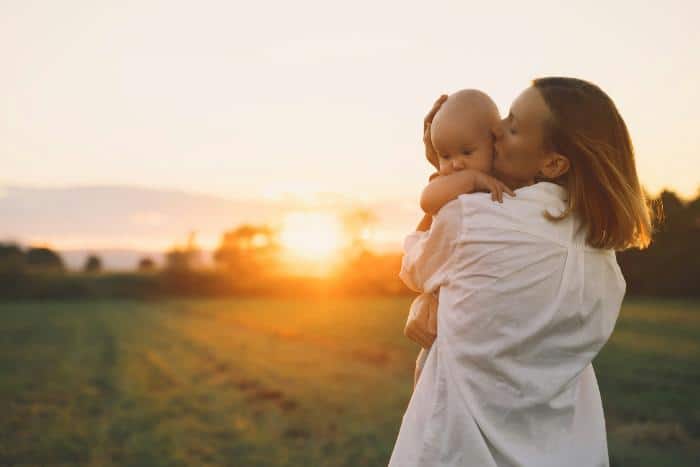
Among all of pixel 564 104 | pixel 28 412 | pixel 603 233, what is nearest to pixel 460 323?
pixel 603 233

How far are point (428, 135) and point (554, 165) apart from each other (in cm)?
48

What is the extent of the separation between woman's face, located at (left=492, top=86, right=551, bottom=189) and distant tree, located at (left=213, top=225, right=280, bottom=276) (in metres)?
53.4

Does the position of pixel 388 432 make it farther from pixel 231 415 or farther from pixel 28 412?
pixel 28 412

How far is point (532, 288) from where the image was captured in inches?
69.4

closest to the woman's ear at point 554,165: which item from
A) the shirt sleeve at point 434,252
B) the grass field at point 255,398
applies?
the shirt sleeve at point 434,252

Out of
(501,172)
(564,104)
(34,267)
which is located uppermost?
(564,104)

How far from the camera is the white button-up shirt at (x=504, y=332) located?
69.3 inches

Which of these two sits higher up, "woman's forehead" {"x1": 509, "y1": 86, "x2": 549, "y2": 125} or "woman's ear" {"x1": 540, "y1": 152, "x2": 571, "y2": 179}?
"woman's forehead" {"x1": 509, "y1": 86, "x2": 549, "y2": 125}

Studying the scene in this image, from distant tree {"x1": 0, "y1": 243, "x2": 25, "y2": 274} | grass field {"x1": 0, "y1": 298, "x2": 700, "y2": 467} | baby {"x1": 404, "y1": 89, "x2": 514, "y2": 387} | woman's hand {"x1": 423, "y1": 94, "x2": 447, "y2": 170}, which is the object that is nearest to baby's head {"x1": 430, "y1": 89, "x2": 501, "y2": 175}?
baby {"x1": 404, "y1": 89, "x2": 514, "y2": 387}

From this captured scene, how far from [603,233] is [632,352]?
1368 cm

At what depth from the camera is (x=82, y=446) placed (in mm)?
7367

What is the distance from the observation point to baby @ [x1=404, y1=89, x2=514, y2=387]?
1.95 meters

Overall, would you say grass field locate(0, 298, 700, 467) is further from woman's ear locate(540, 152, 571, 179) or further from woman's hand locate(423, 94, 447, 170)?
woman's ear locate(540, 152, 571, 179)

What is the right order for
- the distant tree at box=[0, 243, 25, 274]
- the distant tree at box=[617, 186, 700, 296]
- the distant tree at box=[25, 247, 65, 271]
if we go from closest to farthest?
the distant tree at box=[617, 186, 700, 296] → the distant tree at box=[0, 243, 25, 274] → the distant tree at box=[25, 247, 65, 271]
